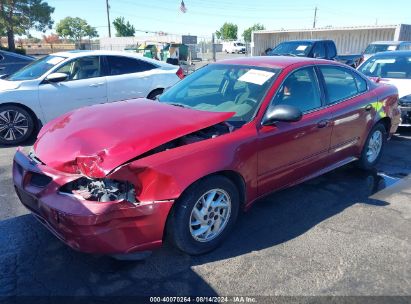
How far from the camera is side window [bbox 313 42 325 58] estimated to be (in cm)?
1277

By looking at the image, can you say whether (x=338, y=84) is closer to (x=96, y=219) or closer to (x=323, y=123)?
(x=323, y=123)

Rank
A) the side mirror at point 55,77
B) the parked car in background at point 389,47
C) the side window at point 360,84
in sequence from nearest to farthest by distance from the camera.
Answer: the side window at point 360,84 < the side mirror at point 55,77 < the parked car in background at point 389,47

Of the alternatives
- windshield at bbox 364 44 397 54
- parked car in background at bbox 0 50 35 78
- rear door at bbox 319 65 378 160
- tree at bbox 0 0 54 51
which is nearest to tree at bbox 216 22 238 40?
tree at bbox 0 0 54 51

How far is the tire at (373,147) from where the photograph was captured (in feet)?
16.0

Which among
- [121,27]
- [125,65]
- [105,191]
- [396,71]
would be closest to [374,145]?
[396,71]

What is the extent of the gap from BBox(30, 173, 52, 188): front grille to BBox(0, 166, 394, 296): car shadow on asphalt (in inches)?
25.3

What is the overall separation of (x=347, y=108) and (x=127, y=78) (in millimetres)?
4373

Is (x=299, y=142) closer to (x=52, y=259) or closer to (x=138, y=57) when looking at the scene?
(x=52, y=259)

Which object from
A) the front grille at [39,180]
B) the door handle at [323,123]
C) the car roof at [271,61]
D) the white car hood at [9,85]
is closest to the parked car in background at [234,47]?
the white car hood at [9,85]

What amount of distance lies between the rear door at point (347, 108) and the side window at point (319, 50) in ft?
27.9

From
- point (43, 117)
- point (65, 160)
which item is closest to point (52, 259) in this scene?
point (65, 160)

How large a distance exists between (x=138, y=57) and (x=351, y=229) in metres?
5.47

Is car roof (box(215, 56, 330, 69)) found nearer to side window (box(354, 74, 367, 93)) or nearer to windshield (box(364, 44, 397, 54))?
side window (box(354, 74, 367, 93))

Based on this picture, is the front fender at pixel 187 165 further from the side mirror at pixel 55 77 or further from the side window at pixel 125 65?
the side window at pixel 125 65
